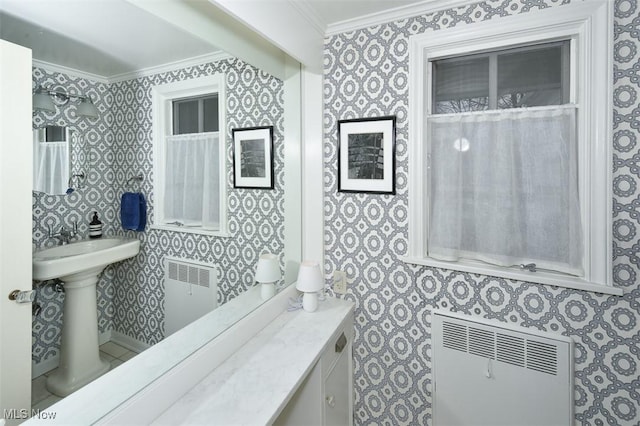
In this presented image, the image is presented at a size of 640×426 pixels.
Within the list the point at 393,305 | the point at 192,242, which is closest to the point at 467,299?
the point at 393,305

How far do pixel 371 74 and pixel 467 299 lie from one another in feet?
4.35

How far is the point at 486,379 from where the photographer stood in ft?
5.18

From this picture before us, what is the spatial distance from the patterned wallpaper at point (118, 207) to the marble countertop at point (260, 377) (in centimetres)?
26

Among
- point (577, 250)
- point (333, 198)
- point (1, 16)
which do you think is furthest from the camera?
point (333, 198)

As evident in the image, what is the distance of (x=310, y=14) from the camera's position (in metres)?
1.66

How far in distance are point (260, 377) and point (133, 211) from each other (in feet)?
2.55

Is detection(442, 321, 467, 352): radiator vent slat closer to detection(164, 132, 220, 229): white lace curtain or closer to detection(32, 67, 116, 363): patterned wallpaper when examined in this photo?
detection(164, 132, 220, 229): white lace curtain

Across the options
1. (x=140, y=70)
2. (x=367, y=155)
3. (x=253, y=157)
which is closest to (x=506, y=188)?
(x=367, y=155)

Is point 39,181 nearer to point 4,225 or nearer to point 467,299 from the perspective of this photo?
point 4,225

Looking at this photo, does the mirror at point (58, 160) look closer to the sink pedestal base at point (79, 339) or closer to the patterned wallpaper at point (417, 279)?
the sink pedestal base at point (79, 339)

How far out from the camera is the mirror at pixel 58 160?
30.8 inches

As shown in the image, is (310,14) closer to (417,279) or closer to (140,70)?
(140,70)

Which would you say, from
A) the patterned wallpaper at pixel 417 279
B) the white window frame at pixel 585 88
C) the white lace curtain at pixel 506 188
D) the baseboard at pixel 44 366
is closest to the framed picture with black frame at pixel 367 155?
the patterned wallpaper at pixel 417 279

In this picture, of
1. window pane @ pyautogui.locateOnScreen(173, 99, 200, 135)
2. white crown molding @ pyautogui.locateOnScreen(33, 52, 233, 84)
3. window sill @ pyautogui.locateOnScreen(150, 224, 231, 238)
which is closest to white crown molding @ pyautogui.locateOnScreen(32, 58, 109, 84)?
white crown molding @ pyautogui.locateOnScreen(33, 52, 233, 84)
